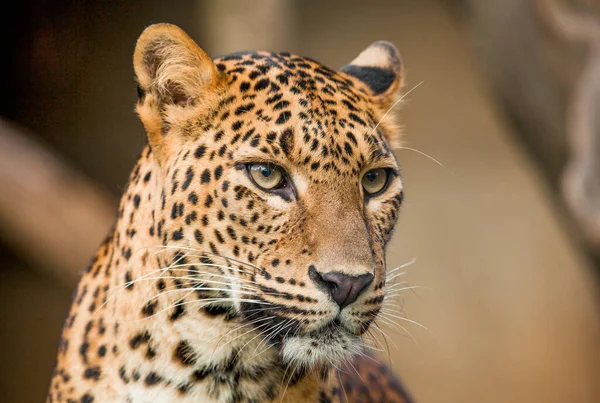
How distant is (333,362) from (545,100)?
5656mm

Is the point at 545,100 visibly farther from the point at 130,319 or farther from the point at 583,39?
the point at 130,319

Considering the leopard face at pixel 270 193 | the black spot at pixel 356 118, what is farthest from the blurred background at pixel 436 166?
the leopard face at pixel 270 193

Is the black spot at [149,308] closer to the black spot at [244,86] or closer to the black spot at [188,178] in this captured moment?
the black spot at [188,178]

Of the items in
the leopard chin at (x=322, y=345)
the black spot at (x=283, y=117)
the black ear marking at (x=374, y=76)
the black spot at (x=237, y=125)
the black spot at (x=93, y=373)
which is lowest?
the black spot at (x=93, y=373)

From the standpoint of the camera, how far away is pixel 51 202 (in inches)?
341

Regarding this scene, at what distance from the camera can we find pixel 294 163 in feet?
13.0

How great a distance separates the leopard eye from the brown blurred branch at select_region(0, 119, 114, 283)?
16.0 ft

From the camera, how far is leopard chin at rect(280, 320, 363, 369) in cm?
389

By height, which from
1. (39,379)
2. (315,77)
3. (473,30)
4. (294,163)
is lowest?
(39,379)

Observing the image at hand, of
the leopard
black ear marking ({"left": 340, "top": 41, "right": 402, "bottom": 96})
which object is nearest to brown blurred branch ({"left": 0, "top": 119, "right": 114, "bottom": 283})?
black ear marking ({"left": 340, "top": 41, "right": 402, "bottom": 96})

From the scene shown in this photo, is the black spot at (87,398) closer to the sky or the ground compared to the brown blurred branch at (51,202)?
closer to the ground

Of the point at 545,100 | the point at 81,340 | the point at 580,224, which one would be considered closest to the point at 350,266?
the point at 81,340

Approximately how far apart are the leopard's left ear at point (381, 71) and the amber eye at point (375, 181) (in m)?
0.55

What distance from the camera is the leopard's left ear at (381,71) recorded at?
15.9 ft
